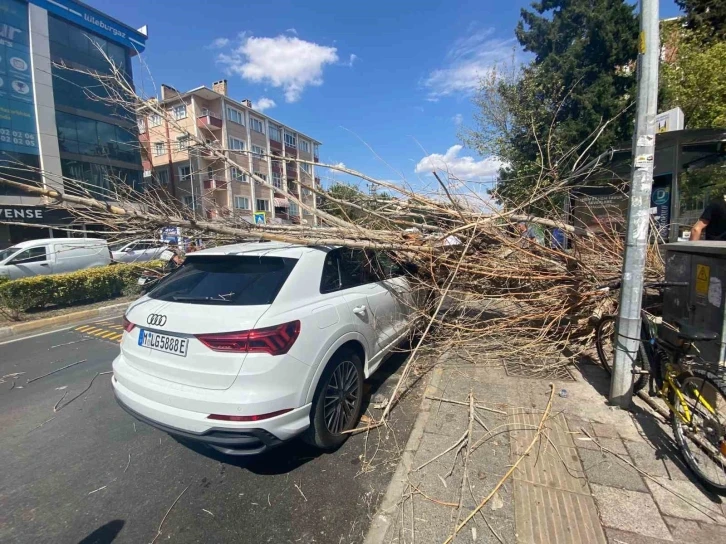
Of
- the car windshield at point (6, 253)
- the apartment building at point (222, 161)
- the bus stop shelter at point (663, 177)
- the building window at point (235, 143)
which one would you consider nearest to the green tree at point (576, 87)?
the bus stop shelter at point (663, 177)

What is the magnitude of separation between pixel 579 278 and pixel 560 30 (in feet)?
51.4

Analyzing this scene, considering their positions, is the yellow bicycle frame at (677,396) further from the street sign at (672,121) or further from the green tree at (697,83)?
the green tree at (697,83)

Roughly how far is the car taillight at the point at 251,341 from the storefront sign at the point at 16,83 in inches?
942

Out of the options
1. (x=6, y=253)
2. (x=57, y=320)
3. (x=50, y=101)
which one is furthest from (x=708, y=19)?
(x=50, y=101)

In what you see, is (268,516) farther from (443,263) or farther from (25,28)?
(25,28)

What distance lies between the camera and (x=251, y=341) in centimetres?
237

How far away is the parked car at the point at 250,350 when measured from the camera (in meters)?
2.37

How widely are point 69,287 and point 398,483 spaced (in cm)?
1031

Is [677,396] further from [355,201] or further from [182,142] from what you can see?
[182,142]

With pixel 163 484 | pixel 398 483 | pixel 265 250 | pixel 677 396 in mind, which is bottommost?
pixel 163 484

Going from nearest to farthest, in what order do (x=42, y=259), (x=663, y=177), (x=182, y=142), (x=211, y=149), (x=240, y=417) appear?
(x=240, y=417)
(x=211, y=149)
(x=182, y=142)
(x=663, y=177)
(x=42, y=259)

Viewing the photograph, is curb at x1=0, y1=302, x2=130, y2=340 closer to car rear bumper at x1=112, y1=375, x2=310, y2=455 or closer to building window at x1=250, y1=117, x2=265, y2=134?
car rear bumper at x1=112, y1=375, x2=310, y2=455

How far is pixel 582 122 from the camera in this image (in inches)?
516

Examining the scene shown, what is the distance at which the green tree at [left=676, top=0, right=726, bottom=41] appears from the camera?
44.3 feet
